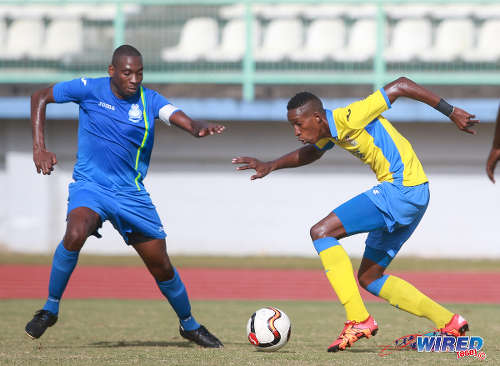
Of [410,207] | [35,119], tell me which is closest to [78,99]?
[35,119]

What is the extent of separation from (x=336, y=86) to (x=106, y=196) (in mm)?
12437

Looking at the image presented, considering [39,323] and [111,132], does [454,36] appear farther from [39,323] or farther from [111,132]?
[39,323]

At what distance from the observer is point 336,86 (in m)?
18.8

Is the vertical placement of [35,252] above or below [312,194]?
below

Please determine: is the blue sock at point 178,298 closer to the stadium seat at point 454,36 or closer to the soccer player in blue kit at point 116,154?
the soccer player in blue kit at point 116,154

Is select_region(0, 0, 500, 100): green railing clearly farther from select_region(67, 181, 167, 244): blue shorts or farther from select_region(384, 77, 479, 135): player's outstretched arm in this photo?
select_region(67, 181, 167, 244): blue shorts

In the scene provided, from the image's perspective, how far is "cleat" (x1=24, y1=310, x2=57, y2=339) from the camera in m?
6.54

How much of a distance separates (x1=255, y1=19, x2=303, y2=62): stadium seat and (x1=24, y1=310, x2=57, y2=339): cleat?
12.0 metres

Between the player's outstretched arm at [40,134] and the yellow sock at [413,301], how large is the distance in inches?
107

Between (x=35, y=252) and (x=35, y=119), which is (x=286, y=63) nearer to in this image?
(x=35, y=252)

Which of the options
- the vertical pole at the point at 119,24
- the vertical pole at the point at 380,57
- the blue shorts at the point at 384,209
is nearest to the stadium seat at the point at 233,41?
the vertical pole at the point at 119,24

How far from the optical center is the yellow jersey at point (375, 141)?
662 cm

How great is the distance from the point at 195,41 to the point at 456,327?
1275cm

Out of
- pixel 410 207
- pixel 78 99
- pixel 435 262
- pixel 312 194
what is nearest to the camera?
pixel 410 207
